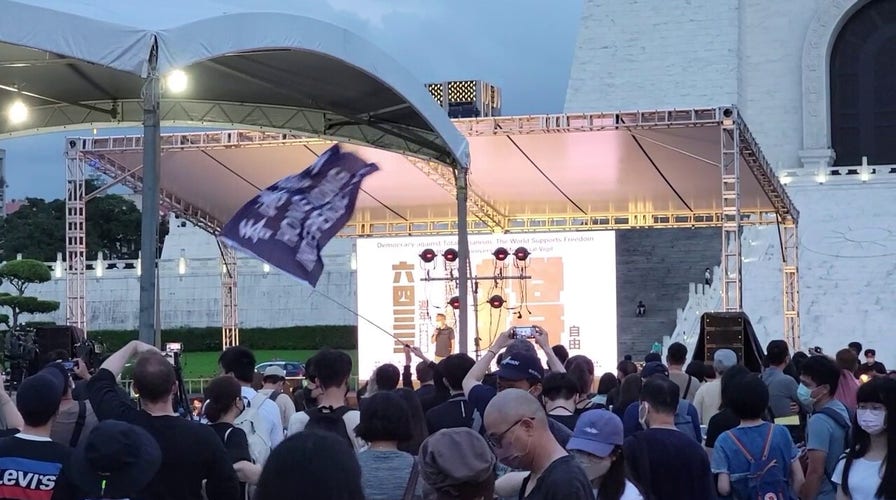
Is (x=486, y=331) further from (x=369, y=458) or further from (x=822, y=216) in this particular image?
(x=369, y=458)

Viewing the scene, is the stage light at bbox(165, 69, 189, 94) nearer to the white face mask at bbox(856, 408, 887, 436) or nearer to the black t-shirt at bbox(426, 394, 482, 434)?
the black t-shirt at bbox(426, 394, 482, 434)

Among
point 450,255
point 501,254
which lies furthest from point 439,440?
point 501,254

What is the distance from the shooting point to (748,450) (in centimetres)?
577

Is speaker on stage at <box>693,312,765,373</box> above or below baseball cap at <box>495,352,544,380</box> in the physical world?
below

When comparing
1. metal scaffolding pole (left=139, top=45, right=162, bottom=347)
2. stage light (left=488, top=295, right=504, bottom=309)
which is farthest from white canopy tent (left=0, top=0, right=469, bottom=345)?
stage light (left=488, top=295, right=504, bottom=309)

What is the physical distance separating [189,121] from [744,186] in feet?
38.0

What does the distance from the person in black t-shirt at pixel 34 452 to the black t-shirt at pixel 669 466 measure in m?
2.29

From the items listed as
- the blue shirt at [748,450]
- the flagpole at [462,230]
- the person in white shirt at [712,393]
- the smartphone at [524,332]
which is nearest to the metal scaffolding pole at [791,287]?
the flagpole at [462,230]

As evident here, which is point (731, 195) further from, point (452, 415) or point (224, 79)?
point (452, 415)

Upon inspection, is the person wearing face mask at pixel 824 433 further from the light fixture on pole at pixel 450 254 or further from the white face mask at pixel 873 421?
the light fixture on pole at pixel 450 254

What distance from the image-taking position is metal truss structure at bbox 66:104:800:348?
16891mm

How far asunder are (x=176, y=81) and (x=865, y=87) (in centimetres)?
2824

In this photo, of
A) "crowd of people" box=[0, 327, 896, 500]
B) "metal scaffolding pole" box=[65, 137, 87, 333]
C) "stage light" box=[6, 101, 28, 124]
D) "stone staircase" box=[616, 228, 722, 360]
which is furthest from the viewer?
"stone staircase" box=[616, 228, 722, 360]

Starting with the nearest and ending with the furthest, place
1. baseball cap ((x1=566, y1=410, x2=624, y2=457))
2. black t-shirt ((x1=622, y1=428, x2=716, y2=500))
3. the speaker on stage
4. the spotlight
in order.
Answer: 1. baseball cap ((x1=566, y1=410, x2=624, y2=457))
2. black t-shirt ((x1=622, y1=428, x2=716, y2=500))
3. the speaker on stage
4. the spotlight
